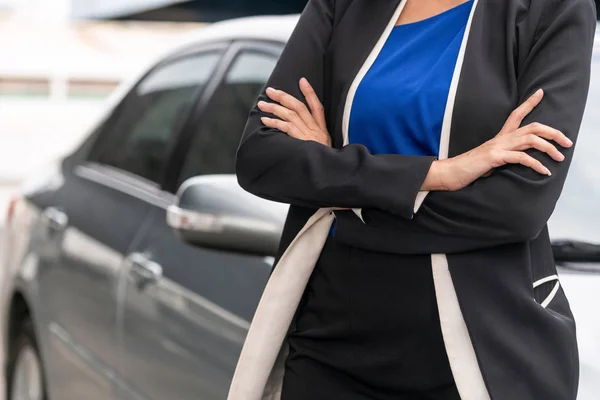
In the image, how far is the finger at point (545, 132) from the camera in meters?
1.76

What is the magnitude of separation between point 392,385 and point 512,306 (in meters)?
0.24

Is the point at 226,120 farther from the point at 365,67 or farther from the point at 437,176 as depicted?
the point at 437,176

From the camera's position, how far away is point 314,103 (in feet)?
6.61

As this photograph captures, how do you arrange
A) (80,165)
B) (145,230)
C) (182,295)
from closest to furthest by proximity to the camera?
1. (182,295)
2. (145,230)
3. (80,165)

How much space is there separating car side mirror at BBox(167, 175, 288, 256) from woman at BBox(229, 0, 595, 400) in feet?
1.26

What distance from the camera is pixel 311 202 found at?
1.89 metres

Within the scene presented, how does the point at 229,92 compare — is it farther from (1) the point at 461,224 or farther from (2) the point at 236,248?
(1) the point at 461,224

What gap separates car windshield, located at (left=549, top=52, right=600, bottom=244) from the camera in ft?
8.02

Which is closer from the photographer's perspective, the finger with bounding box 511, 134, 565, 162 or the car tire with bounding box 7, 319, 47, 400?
the finger with bounding box 511, 134, 565, 162

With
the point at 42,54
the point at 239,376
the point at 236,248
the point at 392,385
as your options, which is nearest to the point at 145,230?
the point at 236,248

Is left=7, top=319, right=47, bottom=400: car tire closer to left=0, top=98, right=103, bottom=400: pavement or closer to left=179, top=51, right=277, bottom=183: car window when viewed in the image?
left=179, top=51, right=277, bottom=183: car window

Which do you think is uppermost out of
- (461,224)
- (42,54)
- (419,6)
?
(419,6)

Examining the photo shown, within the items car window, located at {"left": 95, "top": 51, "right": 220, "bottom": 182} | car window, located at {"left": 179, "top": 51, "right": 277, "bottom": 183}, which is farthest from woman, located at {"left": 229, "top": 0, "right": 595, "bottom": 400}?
car window, located at {"left": 95, "top": 51, "right": 220, "bottom": 182}

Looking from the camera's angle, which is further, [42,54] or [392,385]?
[42,54]
